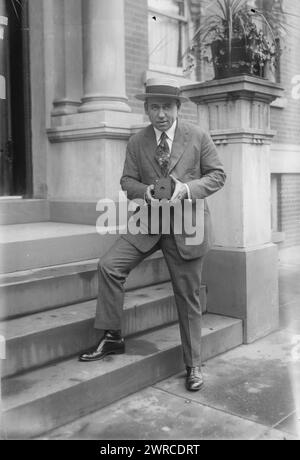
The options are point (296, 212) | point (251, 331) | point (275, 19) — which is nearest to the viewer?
point (251, 331)

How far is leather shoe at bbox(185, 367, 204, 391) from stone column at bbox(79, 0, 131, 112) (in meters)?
3.19

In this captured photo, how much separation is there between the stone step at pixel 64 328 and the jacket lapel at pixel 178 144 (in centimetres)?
125

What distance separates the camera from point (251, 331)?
17.0 ft

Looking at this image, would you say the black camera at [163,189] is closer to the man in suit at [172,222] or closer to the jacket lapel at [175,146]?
the man in suit at [172,222]

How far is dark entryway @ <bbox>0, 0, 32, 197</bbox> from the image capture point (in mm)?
6281

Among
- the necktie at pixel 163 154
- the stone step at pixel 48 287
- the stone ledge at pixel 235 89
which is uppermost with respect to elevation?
the stone ledge at pixel 235 89

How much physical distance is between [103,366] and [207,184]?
143cm

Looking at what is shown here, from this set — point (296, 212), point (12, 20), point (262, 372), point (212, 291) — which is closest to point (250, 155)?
point (212, 291)

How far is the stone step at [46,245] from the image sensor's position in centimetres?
454

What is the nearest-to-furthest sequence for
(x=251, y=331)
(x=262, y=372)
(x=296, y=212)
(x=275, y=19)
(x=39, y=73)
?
(x=262, y=372) → (x=251, y=331) → (x=275, y=19) → (x=39, y=73) → (x=296, y=212)

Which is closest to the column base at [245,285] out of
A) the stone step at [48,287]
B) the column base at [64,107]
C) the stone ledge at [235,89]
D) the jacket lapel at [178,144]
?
the stone step at [48,287]

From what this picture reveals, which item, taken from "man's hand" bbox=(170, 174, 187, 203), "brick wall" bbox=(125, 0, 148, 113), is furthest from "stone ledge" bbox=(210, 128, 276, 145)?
"brick wall" bbox=(125, 0, 148, 113)

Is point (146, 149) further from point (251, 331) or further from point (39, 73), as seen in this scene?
point (39, 73)

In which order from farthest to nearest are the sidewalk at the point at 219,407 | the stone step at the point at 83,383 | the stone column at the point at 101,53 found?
the stone column at the point at 101,53 < the sidewalk at the point at 219,407 < the stone step at the point at 83,383
